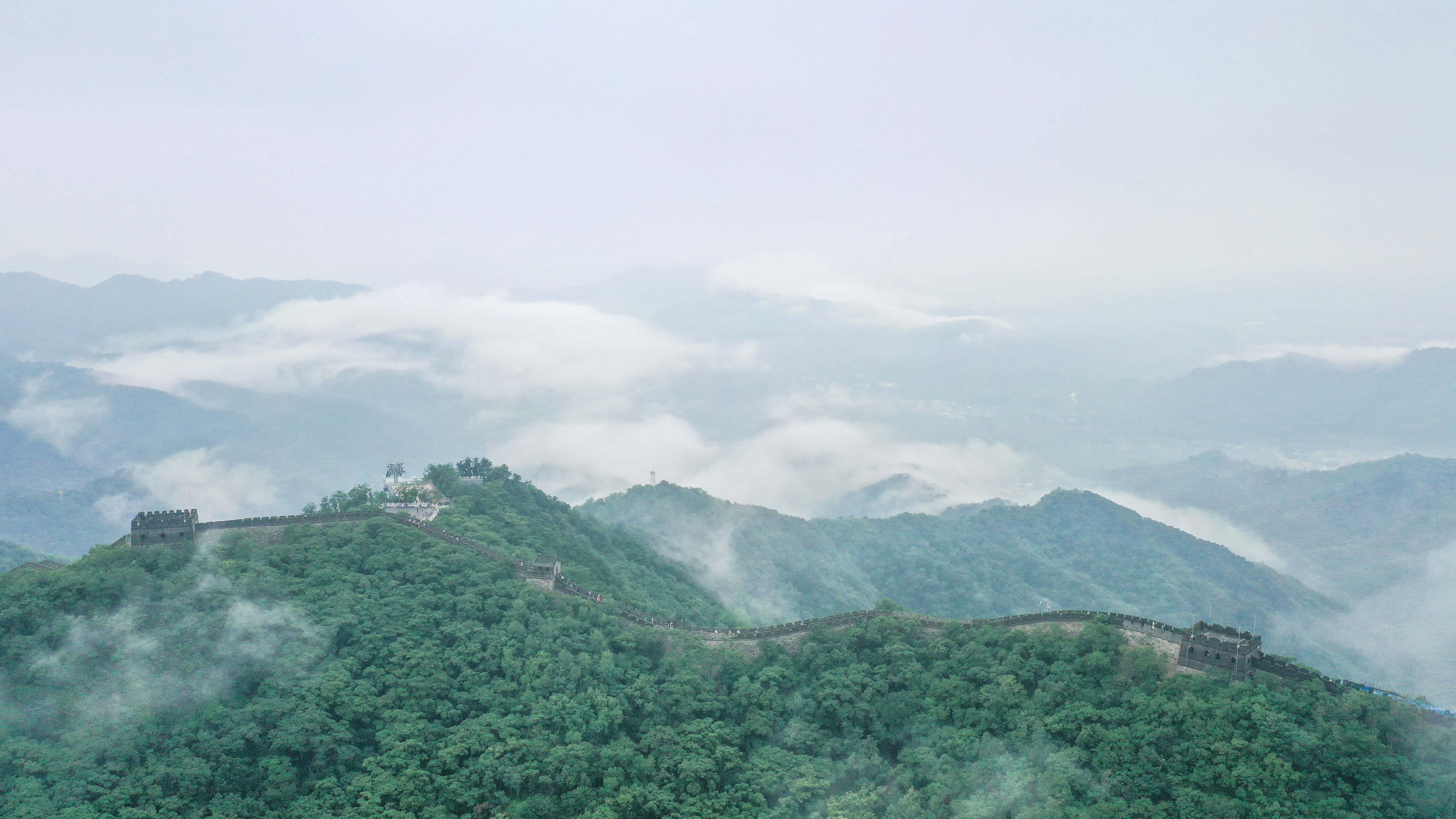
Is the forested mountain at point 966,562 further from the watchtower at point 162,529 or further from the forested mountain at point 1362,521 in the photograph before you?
the watchtower at point 162,529

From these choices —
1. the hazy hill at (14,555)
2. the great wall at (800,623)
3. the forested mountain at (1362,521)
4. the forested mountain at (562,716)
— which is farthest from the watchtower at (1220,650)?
the hazy hill at (14,555)

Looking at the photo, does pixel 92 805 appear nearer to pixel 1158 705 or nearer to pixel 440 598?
pixel 440 598

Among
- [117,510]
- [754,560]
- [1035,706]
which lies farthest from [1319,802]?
[117,510]

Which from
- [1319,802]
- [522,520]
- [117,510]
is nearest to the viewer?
[1319,802]

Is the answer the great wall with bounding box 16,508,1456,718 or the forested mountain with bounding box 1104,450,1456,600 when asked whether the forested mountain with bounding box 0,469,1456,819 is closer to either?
the great wall with bounding box 16,508,1456,718

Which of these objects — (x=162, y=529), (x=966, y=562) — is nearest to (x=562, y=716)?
(x=162, y=529)

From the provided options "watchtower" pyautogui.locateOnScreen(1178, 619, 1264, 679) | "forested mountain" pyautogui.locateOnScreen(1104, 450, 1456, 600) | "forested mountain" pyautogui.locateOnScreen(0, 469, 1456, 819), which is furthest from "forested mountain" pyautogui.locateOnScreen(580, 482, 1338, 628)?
"watchtower" pyautogui.locateOnScreen(1178, 619, 1264, 679)
